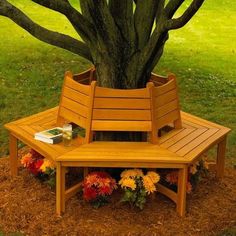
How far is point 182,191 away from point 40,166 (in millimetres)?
1568

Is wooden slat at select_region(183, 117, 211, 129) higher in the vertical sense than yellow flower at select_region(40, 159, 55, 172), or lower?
higher

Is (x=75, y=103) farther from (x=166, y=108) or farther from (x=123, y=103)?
(x=166, y=108)

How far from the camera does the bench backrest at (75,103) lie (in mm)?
5410

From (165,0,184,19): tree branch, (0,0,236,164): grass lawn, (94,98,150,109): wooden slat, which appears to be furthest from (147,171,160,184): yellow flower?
(0,0,236,164): grass lawn

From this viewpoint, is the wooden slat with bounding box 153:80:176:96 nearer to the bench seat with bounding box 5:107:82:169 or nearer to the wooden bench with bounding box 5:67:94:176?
the wooden bench with bounding box 5:67:94:176

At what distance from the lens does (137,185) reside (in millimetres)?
5203

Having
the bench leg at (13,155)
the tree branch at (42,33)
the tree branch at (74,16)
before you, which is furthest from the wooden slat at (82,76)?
the bench leg at (13,155)

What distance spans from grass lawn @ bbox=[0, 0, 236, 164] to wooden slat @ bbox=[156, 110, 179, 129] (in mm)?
1461

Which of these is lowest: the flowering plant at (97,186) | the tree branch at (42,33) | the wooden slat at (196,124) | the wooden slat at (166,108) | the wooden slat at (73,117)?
the flowering plant at (97,186)

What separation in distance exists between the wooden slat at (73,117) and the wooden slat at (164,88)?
2.62ft

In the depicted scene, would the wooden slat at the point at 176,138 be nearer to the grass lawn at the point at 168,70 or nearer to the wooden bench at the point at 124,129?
the wooden bench at the point at 124,129

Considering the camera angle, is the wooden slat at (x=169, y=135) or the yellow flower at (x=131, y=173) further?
the wooden slat at (x=169, y=135)

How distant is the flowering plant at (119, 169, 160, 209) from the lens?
203 inches

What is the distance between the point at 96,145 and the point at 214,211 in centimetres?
141
